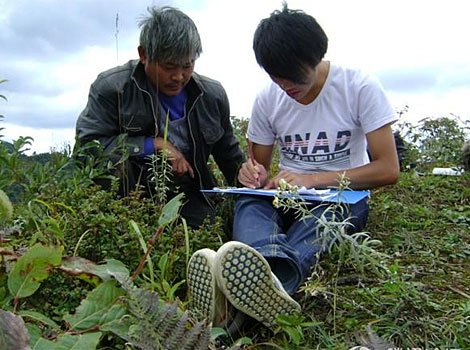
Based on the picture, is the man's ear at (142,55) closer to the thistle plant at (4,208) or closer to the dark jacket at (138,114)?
the dark jacket at (138,114)

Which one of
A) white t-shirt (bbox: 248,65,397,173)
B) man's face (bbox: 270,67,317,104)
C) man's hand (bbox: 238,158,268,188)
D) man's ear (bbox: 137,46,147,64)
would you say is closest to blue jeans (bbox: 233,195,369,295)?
man's hand (bbox: 238,158,268,188)

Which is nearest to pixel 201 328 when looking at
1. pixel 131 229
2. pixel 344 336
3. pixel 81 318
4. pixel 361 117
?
pixel 81 318

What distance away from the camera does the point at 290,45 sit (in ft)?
9.45

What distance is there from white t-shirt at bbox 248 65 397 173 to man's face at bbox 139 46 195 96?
0.44 m

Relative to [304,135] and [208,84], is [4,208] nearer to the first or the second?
[304,135]

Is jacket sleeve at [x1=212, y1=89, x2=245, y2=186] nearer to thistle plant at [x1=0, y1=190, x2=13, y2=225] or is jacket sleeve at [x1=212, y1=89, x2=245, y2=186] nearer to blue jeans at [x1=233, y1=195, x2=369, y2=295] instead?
blue jeans at [x1=233, y1=195, x2=369, y2=295]

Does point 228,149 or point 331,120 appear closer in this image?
point 331,120

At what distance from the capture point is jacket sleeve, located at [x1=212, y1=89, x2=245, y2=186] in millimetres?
3891

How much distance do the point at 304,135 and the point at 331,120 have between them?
0.16 metres

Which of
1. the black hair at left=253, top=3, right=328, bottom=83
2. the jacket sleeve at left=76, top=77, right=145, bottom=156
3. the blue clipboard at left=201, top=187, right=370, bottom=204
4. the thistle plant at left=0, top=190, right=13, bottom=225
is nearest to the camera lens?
the thistle plant at left=0, top=190, right=13, bottom=225

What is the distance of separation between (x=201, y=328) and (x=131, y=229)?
2.69 feet

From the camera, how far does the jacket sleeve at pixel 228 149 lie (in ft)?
12.8

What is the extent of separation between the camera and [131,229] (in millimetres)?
2355

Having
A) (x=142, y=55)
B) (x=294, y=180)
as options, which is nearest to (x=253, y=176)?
(x=294, y=180)
